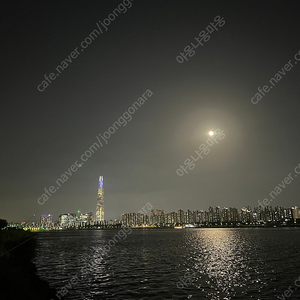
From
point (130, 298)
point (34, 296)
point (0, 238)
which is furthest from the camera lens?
point (0, 238)

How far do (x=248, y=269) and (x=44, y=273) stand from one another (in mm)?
24892

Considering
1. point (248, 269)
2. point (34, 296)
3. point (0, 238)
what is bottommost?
point (248, 269)

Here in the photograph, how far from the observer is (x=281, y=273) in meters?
31.4

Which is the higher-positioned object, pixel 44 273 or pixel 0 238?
pixel 0 238

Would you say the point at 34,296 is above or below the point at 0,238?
below

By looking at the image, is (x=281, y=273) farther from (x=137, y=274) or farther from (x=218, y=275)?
(x=137, y=274)

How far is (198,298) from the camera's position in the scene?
71.5 ft

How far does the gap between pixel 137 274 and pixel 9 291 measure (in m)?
19.0

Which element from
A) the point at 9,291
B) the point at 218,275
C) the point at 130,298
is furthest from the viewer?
the point at 218,275

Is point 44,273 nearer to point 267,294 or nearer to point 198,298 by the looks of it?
point 198,298

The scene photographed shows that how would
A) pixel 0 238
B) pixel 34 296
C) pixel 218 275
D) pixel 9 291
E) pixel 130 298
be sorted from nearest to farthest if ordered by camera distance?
1. pixel 9 291
2. pixel 34 296
3. pixel 130 298
4. pixel 218 275
5. pixel 0 238

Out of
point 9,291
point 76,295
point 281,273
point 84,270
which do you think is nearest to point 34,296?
point 9,291

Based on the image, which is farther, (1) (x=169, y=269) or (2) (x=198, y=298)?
(1) (x=169, y=269)

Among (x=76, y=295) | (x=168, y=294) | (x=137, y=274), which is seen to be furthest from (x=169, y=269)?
(x=76, y=295)
